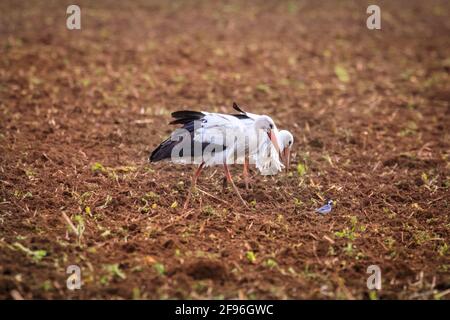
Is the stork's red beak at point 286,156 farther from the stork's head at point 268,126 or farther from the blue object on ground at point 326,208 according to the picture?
the blue object on ground at point 326,208

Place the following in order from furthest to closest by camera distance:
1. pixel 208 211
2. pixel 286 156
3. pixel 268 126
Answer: pixel 286 156, pixel 268 126, pixel 208 211

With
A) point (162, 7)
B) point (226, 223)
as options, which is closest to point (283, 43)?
point (162, 7)

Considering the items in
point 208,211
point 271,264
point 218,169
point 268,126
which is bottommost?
point 271,264

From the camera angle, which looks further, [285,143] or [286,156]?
[286,156]

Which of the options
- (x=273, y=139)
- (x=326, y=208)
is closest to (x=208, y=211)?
(x=273, y=139)

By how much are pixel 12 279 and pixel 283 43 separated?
29.8 ft

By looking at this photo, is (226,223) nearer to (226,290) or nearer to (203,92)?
(226,290)

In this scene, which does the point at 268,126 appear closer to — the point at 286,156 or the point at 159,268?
the point at 286,156

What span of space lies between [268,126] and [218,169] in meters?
1.18

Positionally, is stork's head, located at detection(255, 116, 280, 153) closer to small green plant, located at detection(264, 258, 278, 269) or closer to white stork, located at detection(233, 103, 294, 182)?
white stork, located at detection(233, 103, 294, 182)

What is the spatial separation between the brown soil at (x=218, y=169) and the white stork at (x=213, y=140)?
1.41 feet

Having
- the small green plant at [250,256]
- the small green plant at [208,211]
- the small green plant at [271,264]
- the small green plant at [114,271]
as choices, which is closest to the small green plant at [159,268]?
the small green plant at [114,271]

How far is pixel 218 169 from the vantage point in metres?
7.34
